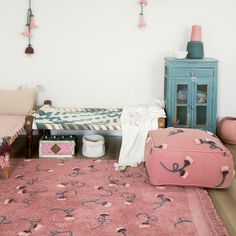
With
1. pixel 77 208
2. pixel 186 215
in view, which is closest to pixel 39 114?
pixel 77 208

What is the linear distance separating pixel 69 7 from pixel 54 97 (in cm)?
110

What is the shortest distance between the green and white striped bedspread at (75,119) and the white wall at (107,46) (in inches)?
15.5

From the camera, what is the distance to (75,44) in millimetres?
4336

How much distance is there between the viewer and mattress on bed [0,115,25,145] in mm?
3302

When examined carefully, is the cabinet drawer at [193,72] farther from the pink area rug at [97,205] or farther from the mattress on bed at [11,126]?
the mattress on bed at [11,126]

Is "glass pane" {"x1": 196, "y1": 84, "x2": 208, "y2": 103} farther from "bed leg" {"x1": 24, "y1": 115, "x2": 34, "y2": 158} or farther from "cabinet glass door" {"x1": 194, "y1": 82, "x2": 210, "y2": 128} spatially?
"bed leg" {"x1": 24, "y1": 115, "x2": 34, "y2": 158}

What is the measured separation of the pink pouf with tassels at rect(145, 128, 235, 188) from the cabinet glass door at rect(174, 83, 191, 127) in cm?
100

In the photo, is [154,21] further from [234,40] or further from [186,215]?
[186,215]

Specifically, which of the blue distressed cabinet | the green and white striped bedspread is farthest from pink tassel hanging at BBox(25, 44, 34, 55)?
the blue distressed cabinet

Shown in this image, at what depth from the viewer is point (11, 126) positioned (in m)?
3.62

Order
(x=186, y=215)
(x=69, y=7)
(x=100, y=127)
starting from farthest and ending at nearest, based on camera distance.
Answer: (x=69, y=7), (x=100, y=127), (x=186, y=215)

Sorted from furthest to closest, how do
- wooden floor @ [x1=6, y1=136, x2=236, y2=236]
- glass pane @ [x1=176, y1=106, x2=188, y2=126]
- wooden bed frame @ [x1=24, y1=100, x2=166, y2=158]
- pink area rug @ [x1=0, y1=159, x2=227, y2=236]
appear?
glass pane @ [x1=176, y1=106, x2=188, y2=126], wooden bed frame @ [x1=24, y1=100, x2=166, y2=158], wooden floor @ [x1=6, y1=136, x2=236, y2=236], pink area rug @ [x1=0, y1=159, x2=227, y2=236]

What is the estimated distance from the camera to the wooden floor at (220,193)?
248 centimetres

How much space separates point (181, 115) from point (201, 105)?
0.25 m
